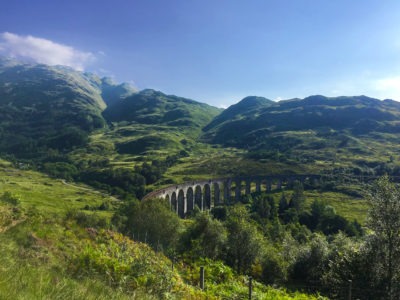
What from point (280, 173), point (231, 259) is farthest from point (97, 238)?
point (280, 173)

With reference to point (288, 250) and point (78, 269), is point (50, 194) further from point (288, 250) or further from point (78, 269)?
point (78, 269)

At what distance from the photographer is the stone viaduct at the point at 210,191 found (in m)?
112

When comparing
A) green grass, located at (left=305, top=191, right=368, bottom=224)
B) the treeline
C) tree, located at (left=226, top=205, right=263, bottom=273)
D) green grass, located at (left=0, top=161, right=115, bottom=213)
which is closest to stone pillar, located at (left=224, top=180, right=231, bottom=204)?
green grass, located at (left=305, top=191, right=368, bottom=224)

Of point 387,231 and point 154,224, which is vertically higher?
point 387,231

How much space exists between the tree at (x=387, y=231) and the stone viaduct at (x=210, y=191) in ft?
239

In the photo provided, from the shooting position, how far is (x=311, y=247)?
4144 centimetres

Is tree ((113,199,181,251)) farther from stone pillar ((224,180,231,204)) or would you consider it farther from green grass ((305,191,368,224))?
stone pillar ((224,180,231,204))

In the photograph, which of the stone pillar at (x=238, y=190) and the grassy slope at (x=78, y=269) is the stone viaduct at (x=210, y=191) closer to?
the stone pillar at (x=238, y=190)

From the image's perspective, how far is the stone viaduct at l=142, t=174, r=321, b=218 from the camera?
11219 centimetres

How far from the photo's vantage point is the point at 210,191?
463ft

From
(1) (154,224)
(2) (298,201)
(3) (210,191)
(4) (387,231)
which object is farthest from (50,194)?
(4) (387,231)

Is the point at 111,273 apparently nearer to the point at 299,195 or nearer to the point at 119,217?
the point at 119,217

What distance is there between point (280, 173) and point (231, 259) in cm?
15492

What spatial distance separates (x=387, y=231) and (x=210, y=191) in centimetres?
11943
